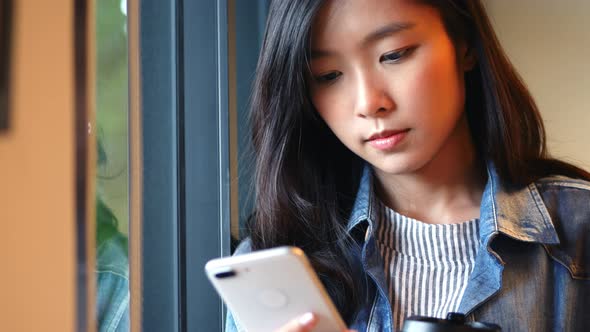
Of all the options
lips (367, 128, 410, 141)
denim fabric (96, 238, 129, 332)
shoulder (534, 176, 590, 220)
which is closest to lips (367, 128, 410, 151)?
lips (367, 128, 410, 141)

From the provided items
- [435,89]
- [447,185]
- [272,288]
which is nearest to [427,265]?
[447,185]

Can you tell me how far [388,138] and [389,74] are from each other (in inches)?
3.0

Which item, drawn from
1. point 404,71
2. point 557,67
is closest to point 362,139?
point 404,71

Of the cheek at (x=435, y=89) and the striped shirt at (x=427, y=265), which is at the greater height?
the cheek at (x=435, y=89)

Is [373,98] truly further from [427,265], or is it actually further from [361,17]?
[427,265]

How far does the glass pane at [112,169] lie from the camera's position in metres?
0.88

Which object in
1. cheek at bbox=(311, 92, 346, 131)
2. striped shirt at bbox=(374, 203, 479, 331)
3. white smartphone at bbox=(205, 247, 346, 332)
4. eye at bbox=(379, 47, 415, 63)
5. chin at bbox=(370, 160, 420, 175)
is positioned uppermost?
eye at bbox=(379, 47, 415, 63)

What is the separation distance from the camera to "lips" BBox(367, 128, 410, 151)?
2.90 ft

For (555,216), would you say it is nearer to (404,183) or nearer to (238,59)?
(404,183)

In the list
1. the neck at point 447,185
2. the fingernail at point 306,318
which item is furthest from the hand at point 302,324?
the neck at point 447,185

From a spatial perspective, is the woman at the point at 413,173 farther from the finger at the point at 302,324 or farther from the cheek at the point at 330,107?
the finger at the point at 302,324

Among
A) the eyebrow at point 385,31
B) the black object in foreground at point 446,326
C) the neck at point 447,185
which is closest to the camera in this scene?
the black object in foreground at point 446,326

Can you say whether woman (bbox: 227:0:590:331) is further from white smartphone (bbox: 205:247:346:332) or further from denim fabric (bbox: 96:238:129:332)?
white smartphone (bbox: 205:247:346:332)

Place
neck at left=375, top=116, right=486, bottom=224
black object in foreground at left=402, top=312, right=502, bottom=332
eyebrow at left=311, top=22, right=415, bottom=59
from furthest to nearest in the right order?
neck at left=375, top=116, right=486, bottom=224, eyebrow at left=311, top=22, right=415, bottom=59, black object in foreground at left=402, top=312, right=502, bottom=332
